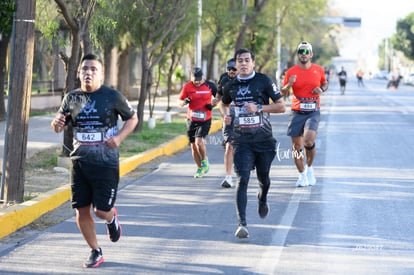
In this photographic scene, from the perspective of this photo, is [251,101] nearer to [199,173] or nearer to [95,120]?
[95,120]

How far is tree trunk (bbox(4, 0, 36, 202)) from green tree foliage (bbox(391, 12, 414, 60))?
92.7 m

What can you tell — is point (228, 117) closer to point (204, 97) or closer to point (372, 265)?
point (372, 265)

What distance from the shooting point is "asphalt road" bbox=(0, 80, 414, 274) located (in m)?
7.24

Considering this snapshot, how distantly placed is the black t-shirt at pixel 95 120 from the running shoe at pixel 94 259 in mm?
809

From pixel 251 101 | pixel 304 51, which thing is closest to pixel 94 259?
pixel 251 101

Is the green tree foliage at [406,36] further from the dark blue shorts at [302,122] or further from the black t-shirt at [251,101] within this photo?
the black t-shirt at [251,101]

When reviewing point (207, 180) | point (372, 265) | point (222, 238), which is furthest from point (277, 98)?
point (207, 180)

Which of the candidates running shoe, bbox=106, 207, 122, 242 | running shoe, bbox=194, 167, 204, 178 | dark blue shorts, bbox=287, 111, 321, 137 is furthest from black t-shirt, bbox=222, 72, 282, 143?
running shoe, bbox=194, 167, 204, 178

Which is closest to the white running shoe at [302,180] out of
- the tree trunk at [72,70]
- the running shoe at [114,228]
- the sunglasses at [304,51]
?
the sunglasses at [304,51]

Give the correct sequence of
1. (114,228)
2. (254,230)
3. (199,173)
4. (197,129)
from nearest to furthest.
→ (114,228), (254,230), (197,129), (199,173)

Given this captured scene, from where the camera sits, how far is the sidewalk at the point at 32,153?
29.4 ft

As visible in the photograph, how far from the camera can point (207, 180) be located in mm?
12898

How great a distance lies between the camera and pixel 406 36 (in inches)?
3989

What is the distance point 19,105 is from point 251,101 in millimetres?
3102
